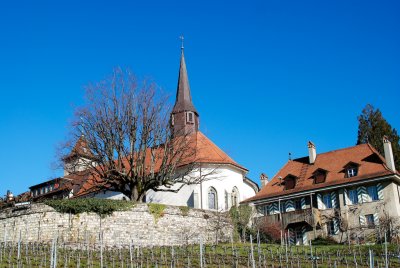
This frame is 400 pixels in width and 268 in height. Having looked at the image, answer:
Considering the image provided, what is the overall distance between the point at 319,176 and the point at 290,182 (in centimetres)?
268

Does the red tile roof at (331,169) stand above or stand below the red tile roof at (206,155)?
below

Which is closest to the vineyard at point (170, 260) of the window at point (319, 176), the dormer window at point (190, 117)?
the window at point (319, 176)

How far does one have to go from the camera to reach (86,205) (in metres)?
32.2

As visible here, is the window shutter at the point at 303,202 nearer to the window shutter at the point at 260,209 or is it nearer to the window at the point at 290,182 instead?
the window at the point at 290,182

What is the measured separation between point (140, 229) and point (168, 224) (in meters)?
2.31

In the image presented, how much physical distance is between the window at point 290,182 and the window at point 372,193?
260 inches

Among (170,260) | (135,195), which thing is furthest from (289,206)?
(170,260)

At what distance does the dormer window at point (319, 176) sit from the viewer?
1721 inches

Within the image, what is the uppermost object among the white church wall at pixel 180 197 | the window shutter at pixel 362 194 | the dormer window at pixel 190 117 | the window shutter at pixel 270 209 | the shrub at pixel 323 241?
the dormer window at pixel 190 117

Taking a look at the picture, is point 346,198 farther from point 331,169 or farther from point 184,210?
point 184,210

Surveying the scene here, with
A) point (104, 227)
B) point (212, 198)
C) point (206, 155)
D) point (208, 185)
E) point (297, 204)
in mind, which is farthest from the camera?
point (206, 155)

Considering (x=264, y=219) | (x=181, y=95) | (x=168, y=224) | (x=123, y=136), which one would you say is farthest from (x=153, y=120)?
(x=181, y=95)

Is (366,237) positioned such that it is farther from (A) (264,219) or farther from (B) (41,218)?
(B) (41,218)

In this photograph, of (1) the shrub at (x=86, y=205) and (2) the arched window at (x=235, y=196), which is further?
(2) the arched window at (x=235, y=196)
